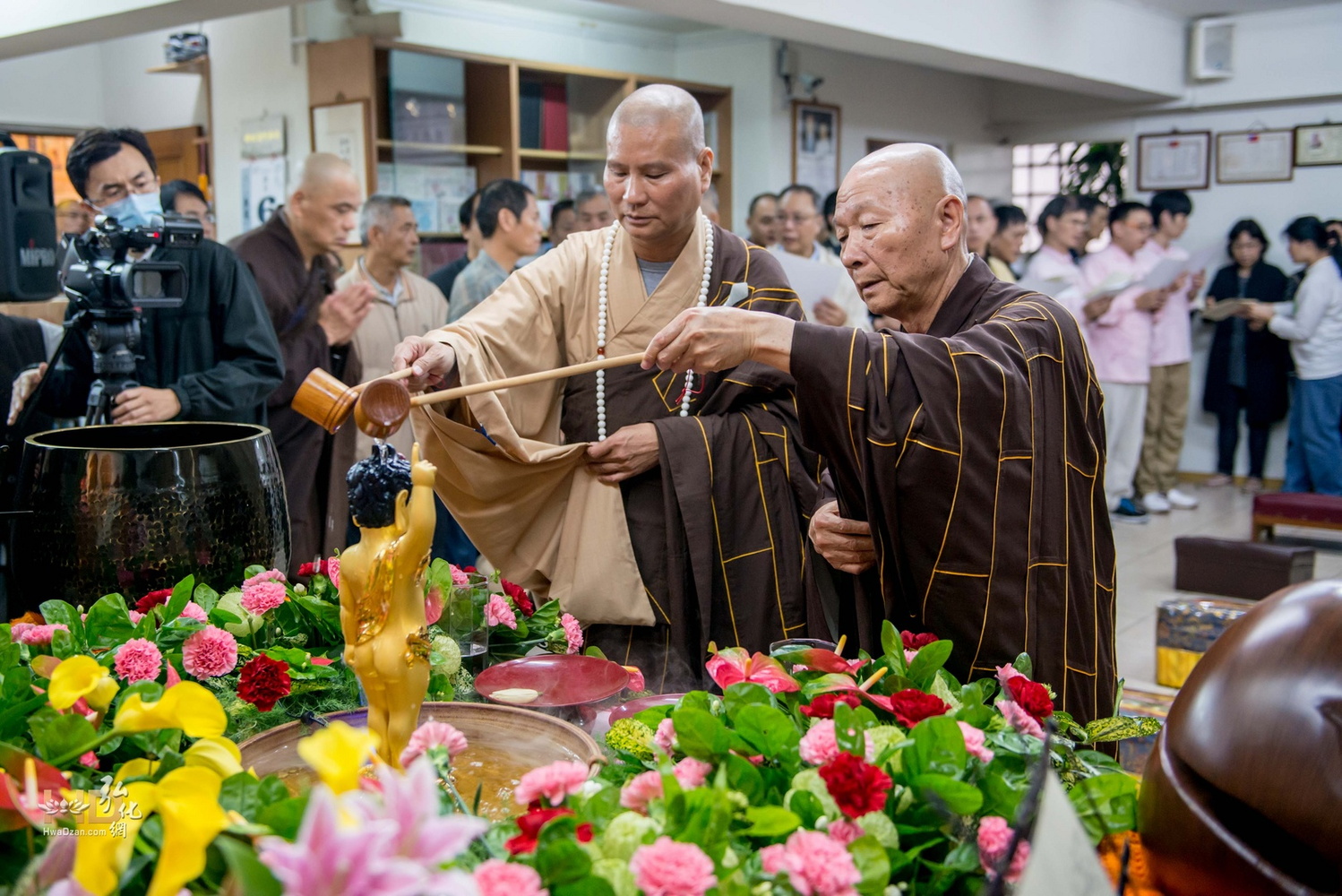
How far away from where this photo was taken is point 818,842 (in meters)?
0.76

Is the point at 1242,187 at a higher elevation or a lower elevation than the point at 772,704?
higher

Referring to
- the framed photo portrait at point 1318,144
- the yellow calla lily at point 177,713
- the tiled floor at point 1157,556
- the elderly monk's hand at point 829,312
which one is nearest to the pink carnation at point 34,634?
the yellow calla lily at point 177,713

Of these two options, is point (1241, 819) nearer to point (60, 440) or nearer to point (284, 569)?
point (284, 569)

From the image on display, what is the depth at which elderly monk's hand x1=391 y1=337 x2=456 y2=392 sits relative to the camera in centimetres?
179

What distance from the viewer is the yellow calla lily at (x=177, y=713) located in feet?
2.50

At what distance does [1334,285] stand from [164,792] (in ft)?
24.3

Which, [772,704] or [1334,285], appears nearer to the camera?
[772,704]

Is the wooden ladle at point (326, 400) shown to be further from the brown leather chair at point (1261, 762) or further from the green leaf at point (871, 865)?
the brown leather chair at point (1261, 762)

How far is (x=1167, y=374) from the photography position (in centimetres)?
725

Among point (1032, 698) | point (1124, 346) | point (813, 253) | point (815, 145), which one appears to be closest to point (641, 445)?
point (1032, 698)

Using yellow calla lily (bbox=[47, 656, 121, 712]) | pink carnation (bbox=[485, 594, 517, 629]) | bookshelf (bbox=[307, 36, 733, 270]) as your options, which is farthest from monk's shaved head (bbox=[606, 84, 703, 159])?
bookshelf (bbox=[307, 36, 733, 270])

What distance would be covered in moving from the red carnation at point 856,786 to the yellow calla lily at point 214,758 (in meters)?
0.41

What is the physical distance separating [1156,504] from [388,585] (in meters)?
6.88

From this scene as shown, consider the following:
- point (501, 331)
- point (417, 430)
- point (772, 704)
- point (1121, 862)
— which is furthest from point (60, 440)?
point (1121, 862)
